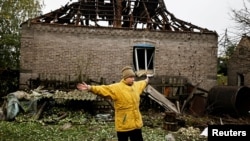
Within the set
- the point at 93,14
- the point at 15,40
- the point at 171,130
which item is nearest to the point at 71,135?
the point at 171,130

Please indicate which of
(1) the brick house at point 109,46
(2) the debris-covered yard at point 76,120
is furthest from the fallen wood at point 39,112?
(1) the brick house at point 109,46

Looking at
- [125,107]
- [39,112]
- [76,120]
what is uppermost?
[125,107]

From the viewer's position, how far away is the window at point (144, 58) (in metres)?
19.2

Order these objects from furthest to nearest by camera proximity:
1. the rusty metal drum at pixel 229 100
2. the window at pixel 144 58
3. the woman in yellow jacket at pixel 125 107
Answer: the window at pixel 144 58 → the rusty metal drum at pixel 229 100 → the woman in yellow jacket at pixel 125 107

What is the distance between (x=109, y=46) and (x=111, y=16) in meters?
2.30

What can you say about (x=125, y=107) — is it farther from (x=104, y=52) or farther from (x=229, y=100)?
(x=104, y=52)

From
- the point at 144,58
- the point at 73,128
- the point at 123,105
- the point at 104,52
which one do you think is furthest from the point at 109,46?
the point at 123,105

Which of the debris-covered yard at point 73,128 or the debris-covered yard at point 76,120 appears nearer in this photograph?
the debris-covered yard at point 73,128

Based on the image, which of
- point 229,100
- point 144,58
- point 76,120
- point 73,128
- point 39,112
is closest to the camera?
point 73,128

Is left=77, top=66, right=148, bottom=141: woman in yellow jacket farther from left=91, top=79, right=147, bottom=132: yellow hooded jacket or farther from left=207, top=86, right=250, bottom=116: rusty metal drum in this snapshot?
left=207, top=86, right=250, bottom=116: rusty metal drum

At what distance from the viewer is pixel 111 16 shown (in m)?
20.1

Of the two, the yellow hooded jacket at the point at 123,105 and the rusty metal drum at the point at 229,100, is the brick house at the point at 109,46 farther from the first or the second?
the yellow hooded jacket at the point at 123,105

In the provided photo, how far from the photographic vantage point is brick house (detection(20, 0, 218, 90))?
58.8 feet

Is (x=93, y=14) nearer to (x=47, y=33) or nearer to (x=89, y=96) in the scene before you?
(x=47, y=33)
